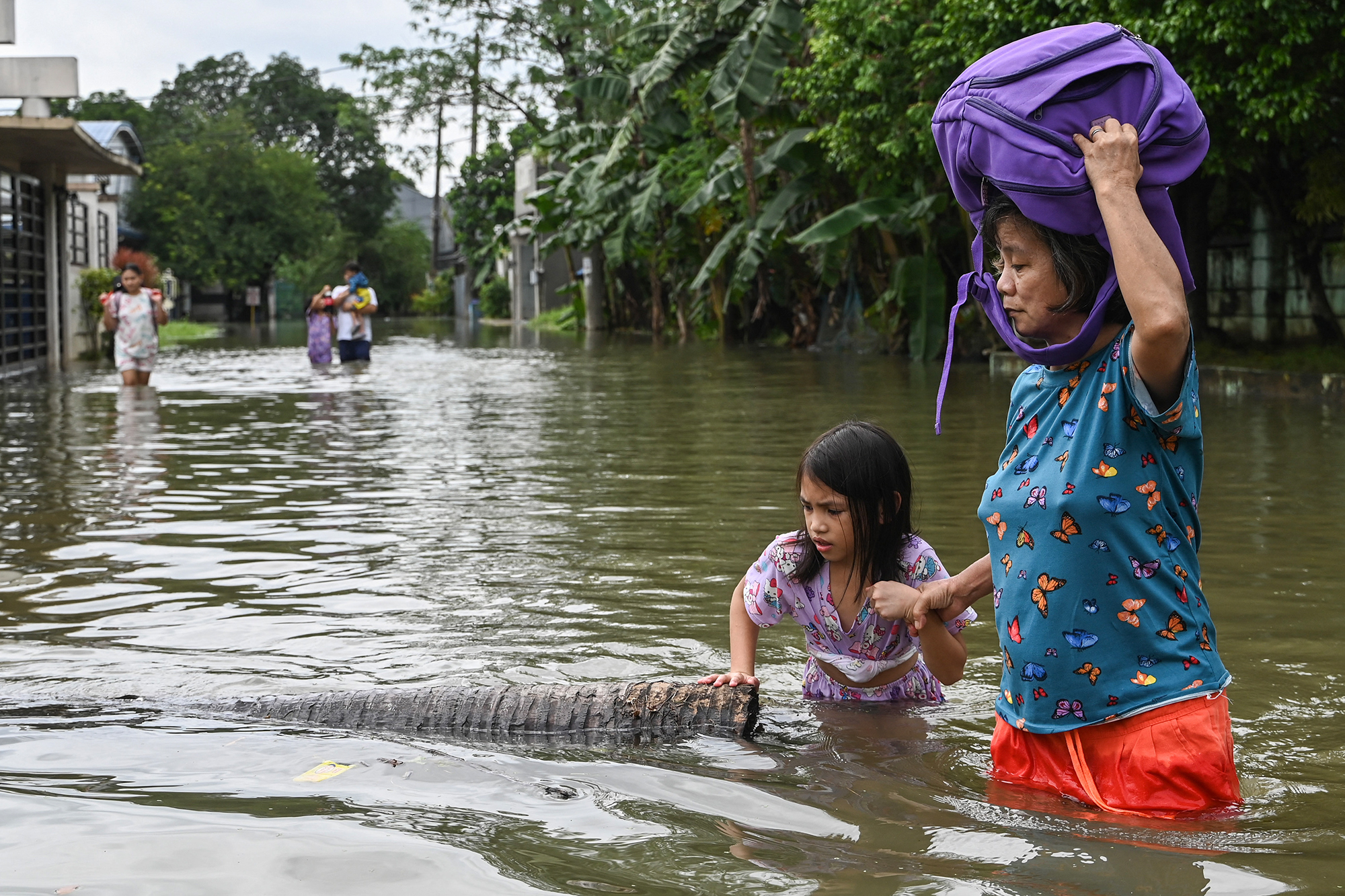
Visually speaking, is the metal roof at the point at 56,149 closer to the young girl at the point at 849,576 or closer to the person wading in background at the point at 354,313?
the person wading in background at the point at 354,313

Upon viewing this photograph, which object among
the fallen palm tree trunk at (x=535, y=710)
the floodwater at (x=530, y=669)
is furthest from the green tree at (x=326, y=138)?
the fallen palm tree trunk at (x=535, y=710)

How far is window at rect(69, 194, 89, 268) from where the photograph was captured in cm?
2508

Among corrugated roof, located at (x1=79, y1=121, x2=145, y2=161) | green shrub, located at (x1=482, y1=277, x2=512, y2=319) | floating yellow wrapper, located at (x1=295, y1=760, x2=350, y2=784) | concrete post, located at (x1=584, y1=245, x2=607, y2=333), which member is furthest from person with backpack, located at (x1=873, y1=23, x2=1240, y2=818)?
green shrub, located at (x1=482, y1=277, x2=512, y2=319)

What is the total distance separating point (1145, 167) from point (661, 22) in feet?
73.3

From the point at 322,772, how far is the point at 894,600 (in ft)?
4.66

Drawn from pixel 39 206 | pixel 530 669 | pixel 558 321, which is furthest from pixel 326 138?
pixel 530 669

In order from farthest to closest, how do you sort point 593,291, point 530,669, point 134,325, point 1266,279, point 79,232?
point 593,291 → point 79,232 → point 1266,279 → point 134,325 → point 530,669

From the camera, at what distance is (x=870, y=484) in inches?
138

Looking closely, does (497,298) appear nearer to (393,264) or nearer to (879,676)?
(393,264)

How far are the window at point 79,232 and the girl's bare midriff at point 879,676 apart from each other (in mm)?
23606

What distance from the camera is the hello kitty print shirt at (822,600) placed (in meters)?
3.63

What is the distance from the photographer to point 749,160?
934 inches

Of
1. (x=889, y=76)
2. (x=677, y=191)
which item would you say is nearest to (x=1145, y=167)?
(x=889, y=76)

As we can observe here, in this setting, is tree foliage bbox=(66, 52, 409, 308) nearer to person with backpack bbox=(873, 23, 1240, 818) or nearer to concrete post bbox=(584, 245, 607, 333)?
concrete post bbox=(584, 245, 607, 333)
